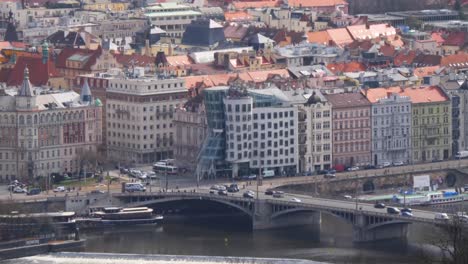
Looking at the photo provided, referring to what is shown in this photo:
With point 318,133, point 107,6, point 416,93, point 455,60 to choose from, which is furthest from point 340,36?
point 318,133

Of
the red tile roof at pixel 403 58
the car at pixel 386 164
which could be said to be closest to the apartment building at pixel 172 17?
the red tile roof at pixel 403 58

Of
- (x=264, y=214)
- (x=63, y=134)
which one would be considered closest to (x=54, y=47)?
(x=63, y=134)

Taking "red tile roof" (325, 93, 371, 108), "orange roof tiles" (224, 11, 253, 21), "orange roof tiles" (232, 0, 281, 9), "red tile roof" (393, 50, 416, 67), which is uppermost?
"orange roof tiles" (232, 0, 281, 9)

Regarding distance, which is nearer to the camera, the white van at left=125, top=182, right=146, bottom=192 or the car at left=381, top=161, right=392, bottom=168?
the white van at left=125, top=182, right=146, bottom=192

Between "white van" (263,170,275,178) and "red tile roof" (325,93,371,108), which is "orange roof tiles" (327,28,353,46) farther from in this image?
"white van" (263,170,275,178)

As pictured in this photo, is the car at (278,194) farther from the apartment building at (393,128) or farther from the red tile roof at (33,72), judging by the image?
the red tile roof at (33,72)

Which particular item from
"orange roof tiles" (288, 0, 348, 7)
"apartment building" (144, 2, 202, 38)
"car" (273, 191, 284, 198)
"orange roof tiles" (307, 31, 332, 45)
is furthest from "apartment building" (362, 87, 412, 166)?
"orange roof tiles" (288, 0, 348, 7)

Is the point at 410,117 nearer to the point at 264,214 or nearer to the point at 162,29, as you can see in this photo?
the point at 264,214
